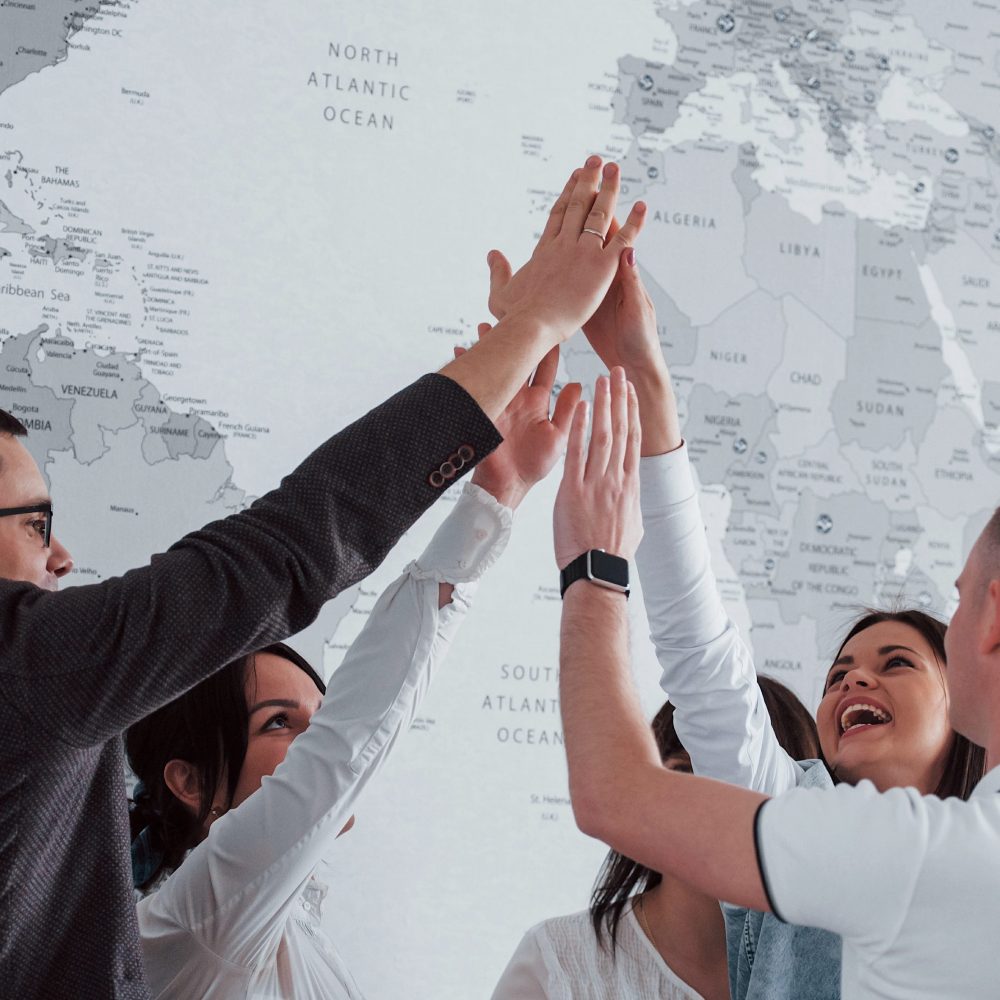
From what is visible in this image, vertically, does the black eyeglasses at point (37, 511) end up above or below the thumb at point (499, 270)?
below

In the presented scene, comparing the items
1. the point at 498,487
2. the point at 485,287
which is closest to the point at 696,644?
the point at 498,487

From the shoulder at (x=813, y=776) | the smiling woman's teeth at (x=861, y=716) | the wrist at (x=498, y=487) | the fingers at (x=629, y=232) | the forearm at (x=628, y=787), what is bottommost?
the shoulder at (x=813, y=776)

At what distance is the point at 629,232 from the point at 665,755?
873 millimetres

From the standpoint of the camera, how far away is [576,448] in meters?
1.14

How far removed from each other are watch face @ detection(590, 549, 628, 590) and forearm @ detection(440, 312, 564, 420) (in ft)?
0.52

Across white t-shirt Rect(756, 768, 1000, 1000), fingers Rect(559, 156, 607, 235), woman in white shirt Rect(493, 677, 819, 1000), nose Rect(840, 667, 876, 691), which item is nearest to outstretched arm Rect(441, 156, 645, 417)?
fingers Rect(559, 156, 607, 235)

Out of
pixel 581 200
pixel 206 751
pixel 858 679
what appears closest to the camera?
pixel 581 200

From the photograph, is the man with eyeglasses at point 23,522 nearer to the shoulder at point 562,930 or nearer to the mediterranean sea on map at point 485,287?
the mediterranean sea on map at point 485,287

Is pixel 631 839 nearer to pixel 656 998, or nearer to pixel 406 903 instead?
pixel 656 998

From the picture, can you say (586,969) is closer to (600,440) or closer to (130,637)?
(600,440)

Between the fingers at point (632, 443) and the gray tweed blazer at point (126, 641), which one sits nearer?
the gray tweed blazer at point (126, 641)

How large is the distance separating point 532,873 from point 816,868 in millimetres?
1209

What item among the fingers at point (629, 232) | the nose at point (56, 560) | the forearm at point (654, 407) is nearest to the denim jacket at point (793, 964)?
the forearm at point (654, 407)

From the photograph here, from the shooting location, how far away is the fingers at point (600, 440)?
1.13 metres
